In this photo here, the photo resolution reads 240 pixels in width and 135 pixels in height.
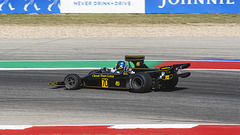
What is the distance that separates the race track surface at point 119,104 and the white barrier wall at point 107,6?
13028 mm

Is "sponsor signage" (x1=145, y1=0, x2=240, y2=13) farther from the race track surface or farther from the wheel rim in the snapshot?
the wheel rim

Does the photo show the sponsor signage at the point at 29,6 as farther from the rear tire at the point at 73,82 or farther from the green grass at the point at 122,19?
the rear tire at the point at 73,82

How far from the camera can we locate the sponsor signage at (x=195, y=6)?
24.0 meters

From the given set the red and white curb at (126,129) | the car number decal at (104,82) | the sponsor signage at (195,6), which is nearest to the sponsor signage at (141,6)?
the sponsor signage at (195,6)

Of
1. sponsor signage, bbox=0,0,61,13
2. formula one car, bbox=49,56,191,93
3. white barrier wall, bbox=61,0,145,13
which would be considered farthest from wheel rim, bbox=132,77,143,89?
sponsor signage, bbox=0,0,61,13

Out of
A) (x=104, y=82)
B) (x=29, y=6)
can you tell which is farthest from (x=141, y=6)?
(x=104, y=82)

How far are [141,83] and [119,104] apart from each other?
1024 mm

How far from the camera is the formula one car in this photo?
31.1 feet

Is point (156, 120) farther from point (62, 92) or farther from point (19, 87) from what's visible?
point (19, 87)

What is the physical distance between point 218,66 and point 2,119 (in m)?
8.75

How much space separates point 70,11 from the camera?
24.8m

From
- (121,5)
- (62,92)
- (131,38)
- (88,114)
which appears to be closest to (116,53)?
(131,38)

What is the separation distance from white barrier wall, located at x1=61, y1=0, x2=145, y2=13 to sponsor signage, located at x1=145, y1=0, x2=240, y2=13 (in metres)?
0.66

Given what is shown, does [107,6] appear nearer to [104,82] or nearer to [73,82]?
[73,82]
